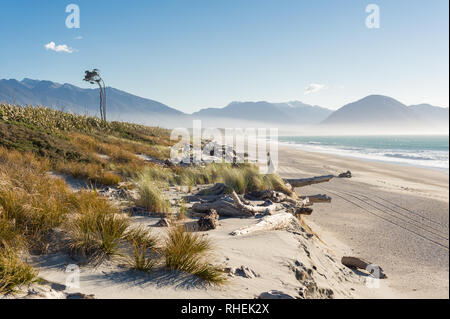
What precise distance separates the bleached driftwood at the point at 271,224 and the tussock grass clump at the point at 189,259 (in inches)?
57.2

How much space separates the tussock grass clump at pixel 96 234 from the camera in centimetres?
317

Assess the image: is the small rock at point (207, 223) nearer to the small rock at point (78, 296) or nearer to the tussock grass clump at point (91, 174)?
the small rock at point (78, 296)

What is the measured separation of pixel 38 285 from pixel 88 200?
1.78 meters

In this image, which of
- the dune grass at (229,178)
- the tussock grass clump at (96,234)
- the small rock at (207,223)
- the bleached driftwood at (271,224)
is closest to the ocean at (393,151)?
the dune grass at (229,178)

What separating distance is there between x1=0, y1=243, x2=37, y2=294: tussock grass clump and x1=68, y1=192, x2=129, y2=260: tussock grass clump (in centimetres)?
58

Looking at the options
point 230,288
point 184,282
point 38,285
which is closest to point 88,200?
point 38,285

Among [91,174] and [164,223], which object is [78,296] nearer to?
[164,223]

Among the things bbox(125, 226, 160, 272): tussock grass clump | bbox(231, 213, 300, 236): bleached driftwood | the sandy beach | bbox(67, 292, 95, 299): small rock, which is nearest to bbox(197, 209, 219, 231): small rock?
bbox(231, 213, 300, 236): bleached driftwood

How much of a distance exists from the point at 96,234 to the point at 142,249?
54cm

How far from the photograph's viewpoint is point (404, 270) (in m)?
5.83

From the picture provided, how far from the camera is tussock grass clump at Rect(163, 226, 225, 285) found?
2.98 m

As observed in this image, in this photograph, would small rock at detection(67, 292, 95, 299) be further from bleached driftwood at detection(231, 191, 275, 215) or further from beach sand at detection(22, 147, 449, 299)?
bleached driftwood at detection(231, 191, 275, 215)

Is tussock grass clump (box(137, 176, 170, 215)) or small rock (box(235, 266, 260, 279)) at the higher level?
tussock grass clump (box(137, 176, 170, 215))
